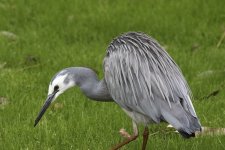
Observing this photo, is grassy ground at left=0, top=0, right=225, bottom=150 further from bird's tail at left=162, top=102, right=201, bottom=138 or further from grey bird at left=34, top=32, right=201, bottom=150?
bird's tail at left=162, top=102, right=201, bottom=138

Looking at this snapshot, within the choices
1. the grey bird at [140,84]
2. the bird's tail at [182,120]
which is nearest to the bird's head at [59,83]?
the grey bird at [140,84]

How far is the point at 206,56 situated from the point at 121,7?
2.15 m

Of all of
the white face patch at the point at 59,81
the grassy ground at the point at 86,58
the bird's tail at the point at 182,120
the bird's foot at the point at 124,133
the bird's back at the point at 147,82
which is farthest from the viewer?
the grassy ground at the point at 86,58

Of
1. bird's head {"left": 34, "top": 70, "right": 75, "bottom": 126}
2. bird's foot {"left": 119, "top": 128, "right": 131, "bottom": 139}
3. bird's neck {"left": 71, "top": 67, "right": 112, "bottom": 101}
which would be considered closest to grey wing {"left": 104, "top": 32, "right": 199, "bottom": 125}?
bird's neck {"left": 71, "top": 67, "right": 112, "bottom": 101}

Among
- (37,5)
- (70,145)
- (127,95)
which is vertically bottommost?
(70,145)

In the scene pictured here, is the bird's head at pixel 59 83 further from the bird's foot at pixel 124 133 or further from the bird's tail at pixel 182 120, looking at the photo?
the bird's tail at pixel 182 120

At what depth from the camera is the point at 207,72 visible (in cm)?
823

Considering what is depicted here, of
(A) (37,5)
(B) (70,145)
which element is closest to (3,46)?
(A) (37,5)

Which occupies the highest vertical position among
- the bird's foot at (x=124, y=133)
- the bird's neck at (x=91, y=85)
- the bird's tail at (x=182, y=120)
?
the bird's neck at (x=91, y=85)

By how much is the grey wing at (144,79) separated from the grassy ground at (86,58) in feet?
2.49

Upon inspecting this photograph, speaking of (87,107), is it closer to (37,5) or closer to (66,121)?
(66,121)

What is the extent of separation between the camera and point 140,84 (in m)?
5.48

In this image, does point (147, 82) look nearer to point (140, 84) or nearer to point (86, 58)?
point (140, 84)

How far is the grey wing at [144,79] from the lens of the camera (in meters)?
5.37
